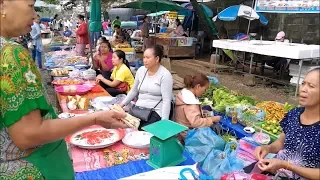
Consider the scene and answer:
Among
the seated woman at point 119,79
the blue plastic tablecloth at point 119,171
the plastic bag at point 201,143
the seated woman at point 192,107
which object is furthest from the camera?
the seated woman at point 119,79

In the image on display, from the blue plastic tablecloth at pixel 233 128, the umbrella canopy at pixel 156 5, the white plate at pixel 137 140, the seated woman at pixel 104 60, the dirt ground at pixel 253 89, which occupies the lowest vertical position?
the dirt ground at pixel 253 89

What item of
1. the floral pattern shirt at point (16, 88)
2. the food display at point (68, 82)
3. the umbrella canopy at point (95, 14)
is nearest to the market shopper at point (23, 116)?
the floral pattern shirt at point (16, 88)

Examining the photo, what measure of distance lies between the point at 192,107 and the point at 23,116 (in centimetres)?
219

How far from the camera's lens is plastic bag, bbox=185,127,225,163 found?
92.0 inches

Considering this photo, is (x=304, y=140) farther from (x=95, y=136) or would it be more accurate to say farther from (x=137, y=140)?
(x=95, y=136)

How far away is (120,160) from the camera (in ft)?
6.36

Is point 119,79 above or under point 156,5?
under

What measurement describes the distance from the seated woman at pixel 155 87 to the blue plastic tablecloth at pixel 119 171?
1.20 metres

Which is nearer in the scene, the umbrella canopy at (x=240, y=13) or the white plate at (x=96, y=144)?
the white plate at (x=96, y=144)

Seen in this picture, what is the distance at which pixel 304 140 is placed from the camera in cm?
183

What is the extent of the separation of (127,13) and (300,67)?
52.5 feet

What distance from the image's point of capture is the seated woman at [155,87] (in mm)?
3107

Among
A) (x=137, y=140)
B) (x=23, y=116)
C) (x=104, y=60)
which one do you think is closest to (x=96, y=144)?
(x=137, y=140)

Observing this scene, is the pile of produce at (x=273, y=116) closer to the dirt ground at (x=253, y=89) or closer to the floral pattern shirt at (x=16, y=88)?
the dirt ground at (x=253, y=89)
